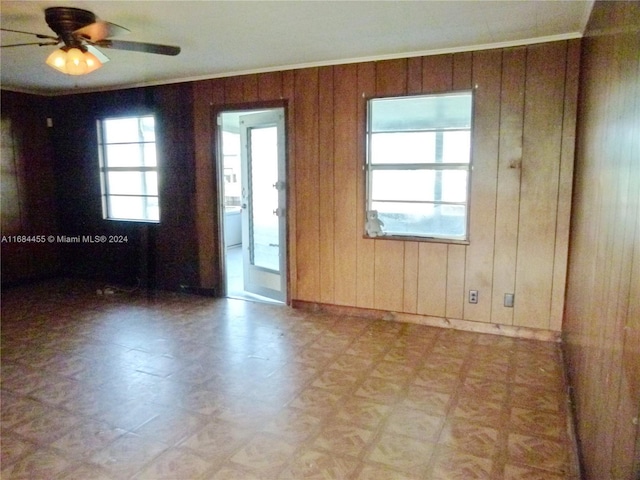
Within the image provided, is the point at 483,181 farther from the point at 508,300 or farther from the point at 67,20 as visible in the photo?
the point at 67,20

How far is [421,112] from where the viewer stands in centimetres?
369

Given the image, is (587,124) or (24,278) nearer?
(587,124)

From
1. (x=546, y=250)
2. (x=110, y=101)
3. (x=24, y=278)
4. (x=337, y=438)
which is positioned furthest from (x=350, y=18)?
(x=24, y=278)

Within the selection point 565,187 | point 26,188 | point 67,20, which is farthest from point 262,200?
point 26,188

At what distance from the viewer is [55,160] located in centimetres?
562

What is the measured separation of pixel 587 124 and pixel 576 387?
1.46 meters

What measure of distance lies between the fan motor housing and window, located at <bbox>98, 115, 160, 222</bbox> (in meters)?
2.18

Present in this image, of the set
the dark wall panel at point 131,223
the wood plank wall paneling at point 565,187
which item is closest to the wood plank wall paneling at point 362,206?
the wood plank wall paneling at point 565,187

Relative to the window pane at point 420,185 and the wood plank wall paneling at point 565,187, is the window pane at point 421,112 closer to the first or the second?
the window pane at point 420,185

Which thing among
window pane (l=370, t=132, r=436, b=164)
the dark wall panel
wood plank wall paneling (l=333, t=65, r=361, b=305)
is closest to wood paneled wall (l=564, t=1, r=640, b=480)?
window pane (l=370, t=132, r=436, b=164)

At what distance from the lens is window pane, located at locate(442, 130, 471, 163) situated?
140 inches

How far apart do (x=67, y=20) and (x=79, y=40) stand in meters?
0.12

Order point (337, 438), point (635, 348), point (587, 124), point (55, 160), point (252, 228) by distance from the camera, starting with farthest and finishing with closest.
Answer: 1. point (55, 160)
2. point (252, 228)
3. point (587, 124)
4. point (337, 438)
5. point (635, 348)

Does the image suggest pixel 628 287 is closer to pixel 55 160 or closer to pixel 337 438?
pixel 337 438
